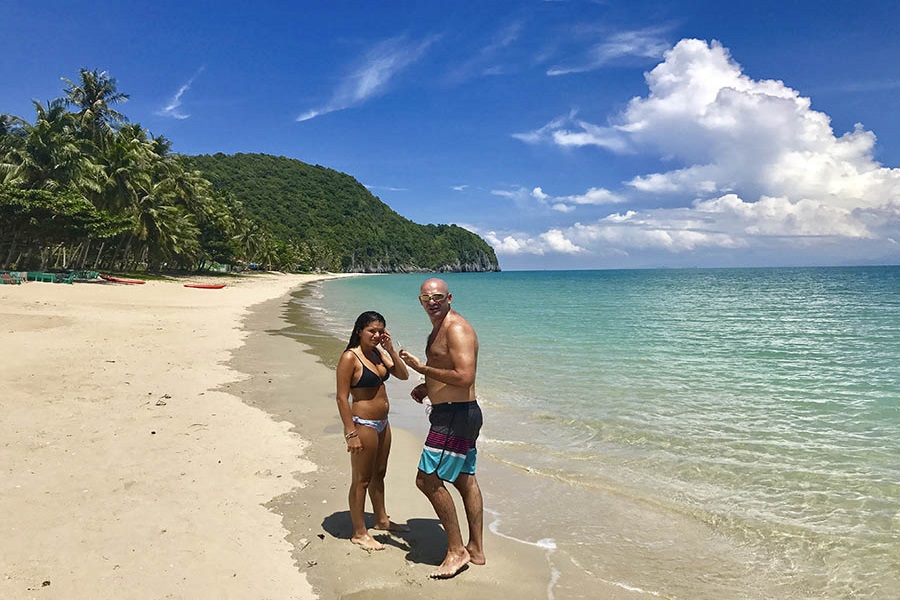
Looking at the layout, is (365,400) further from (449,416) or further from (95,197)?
(95,197)

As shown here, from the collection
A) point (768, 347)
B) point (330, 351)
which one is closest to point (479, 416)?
point (330, 351)

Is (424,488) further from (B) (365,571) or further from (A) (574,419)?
(A) (574,419)

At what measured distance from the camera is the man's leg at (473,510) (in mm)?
3784

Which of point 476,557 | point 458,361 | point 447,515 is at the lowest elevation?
point 476,557

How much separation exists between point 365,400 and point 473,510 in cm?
111

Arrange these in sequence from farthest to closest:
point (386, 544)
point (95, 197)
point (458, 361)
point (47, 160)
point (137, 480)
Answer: point (95, 197) < point (47, 160) < point (137, 480) < point (386, 544) < point (458, 361)

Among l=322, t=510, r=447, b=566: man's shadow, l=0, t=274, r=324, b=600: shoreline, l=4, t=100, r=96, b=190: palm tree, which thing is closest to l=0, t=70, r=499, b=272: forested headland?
l=4, t=100, r=96, b=190: palm tree

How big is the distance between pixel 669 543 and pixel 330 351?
449 inches

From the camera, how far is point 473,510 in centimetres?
380

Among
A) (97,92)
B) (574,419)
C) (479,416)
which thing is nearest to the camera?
(479,416)

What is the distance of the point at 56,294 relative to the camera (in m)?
24.7

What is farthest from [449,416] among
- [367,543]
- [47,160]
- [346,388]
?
[47,160]

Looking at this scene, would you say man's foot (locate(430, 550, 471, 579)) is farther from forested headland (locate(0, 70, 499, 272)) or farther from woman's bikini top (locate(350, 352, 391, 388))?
forested headland (locate(0, 70, 499, 272))

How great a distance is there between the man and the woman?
0.32 m
